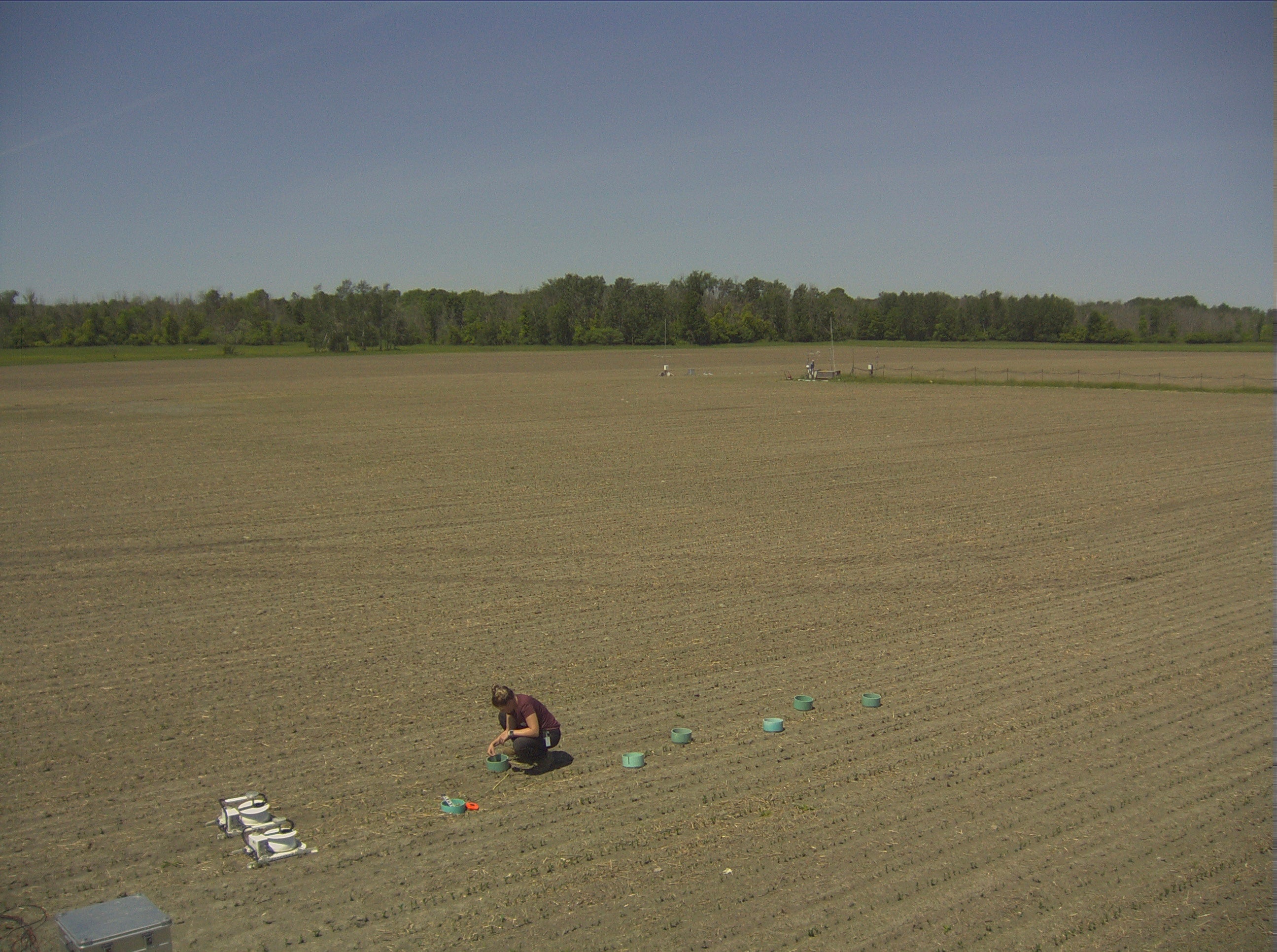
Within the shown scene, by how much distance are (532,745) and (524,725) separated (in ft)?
0.52

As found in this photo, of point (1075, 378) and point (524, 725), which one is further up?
point (1075, 378)

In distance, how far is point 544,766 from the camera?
8328 millimetres

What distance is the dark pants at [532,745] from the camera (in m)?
8.18

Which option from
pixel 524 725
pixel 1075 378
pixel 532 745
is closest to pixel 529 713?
pixel 524 725

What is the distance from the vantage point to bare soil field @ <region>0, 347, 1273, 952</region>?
6.50m

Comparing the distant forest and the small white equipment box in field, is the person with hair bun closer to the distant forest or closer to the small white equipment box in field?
the small white equipment box in field

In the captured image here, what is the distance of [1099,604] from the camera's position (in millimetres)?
13195

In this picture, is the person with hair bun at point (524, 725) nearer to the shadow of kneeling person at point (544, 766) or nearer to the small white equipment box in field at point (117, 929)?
the shadow of kneeling person at point (544, 766)

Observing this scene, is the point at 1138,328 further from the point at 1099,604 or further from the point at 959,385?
the point at 1099,604

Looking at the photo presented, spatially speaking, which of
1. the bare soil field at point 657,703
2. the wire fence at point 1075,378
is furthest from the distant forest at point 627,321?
the bare soil field at point 657,703

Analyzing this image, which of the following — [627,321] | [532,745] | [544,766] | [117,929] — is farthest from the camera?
[627,321]

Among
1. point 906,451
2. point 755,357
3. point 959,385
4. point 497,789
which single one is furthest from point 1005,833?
point 755,357

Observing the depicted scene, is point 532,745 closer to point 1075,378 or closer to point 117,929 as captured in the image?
point 117,929

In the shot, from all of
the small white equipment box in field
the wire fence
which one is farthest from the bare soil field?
the wire fence
